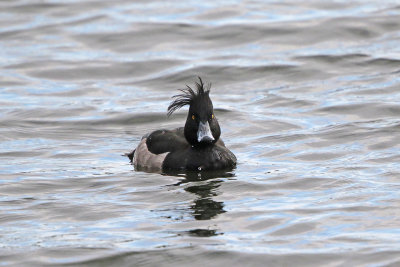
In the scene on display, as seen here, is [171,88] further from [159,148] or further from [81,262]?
[81,262]

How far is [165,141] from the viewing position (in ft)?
41.5

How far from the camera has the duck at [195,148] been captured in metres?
11.9

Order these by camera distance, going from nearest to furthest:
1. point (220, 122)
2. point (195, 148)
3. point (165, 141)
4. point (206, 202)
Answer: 1. point (206, 202)
2. point (195, 148)
3. point (165, 141)
4. point (220, 122)

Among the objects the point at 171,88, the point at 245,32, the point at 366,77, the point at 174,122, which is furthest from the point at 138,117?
the point at 245,32

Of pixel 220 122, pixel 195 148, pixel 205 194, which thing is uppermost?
pixel 195 148

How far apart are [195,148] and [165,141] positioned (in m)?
0.63

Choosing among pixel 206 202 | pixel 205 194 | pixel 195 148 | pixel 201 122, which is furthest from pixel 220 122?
pixel 206 202

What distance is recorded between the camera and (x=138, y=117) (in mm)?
15391

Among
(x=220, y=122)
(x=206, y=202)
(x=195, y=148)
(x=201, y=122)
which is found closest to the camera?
(x=206, y=202)

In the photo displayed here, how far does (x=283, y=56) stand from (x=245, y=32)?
77.4 inches

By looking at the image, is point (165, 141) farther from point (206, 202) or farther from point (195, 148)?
point (206, 202)

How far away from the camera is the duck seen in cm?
1192

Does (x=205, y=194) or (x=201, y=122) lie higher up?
(x=201, y=122)

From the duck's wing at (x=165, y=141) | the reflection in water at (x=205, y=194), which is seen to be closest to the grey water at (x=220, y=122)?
the reflection in water at (x=205, y=194)
